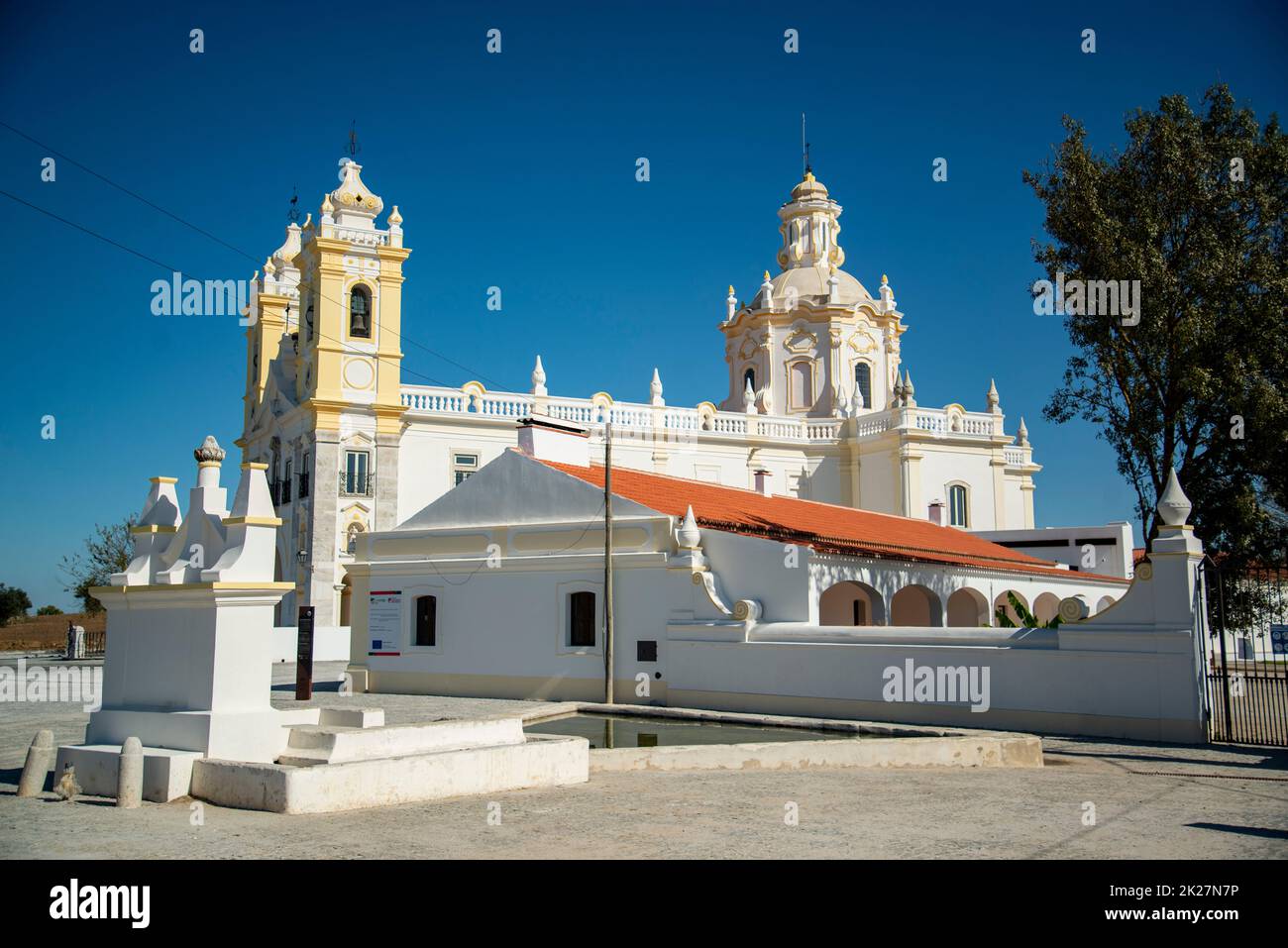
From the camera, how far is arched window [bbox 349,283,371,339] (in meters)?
37.1

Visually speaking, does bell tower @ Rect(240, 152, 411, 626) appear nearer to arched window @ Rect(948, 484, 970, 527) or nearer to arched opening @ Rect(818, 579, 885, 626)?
arched opening @ Rect(818, 579, 885, 626)

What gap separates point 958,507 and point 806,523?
1896 centimetres

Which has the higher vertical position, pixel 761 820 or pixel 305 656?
pixel 305 656

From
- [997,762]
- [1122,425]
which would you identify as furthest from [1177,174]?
[997,762]

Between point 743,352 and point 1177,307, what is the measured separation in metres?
33.8

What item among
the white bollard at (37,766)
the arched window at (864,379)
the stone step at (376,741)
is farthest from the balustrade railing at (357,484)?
the white bollard at (37,766)

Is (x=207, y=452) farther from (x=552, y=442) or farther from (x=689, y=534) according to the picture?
(x=552, y=442)

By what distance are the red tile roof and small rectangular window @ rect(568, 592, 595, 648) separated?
7.25 ft

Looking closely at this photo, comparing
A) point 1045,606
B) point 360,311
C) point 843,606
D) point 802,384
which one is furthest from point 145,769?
point 802,384

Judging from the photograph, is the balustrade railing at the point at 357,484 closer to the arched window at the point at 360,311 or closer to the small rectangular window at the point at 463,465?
the small rectangular window at the point at 463,465

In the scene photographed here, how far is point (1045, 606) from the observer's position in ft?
99.7

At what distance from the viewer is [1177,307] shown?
17.9 m

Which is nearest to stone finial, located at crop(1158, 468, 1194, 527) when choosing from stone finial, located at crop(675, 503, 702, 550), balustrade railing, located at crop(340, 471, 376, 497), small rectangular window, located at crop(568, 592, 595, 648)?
stone finial, located at crop(675, 503, 702, 550)
